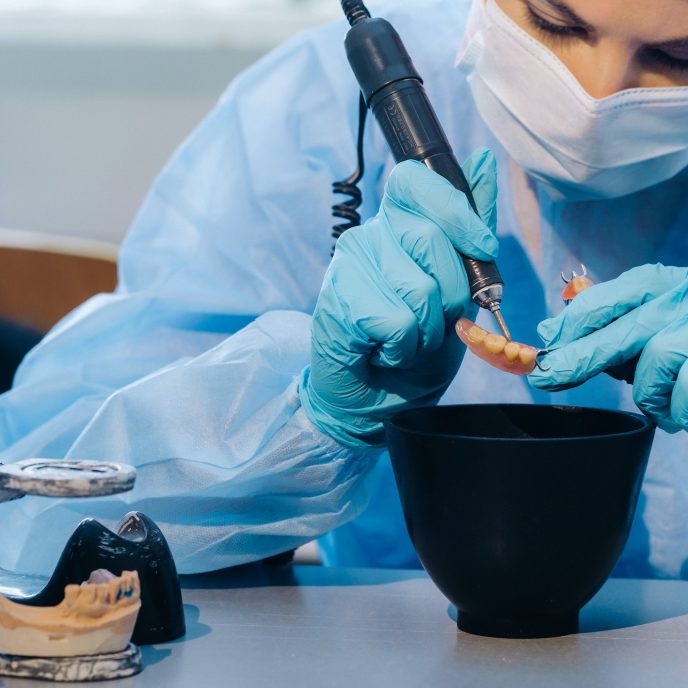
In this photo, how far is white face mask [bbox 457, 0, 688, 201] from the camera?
0.81m

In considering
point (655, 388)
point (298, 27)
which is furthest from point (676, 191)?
point (298, 27)

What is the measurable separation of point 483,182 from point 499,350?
5.8 inches

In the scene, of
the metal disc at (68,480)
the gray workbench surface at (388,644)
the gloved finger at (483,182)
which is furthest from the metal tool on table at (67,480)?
the gloved finger at (483,182)

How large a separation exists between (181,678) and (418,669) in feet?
0.38

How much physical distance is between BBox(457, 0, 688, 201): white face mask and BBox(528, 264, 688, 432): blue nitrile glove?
0.19 m

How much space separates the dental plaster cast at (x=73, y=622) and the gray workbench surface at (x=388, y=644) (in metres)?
0.02

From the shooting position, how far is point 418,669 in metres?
0.54

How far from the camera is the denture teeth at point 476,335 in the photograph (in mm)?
640

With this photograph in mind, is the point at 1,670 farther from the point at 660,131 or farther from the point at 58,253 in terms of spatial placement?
the point at 58,253

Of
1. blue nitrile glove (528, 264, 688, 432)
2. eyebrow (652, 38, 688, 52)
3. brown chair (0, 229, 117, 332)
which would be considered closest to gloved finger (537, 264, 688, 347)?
blue nitrile glove (528, 264, 688, 432)

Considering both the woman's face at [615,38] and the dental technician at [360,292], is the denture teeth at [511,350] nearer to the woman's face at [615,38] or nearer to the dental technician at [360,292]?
the dental technician at [360,292]

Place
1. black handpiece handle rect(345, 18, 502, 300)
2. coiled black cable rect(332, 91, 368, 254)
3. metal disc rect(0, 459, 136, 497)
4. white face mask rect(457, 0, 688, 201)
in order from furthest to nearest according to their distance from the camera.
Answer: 1. coiled black cable rect(332, 91, 368, 254)
2. white face mask rect(457, 0, 688, 201)
3. black handpiece handle rect(345, 18, 502, 300)
4. metal disc rect(0, 459, 136, 497)

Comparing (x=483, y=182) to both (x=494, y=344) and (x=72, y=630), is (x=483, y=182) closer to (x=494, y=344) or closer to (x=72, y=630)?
(x=494, y=344)

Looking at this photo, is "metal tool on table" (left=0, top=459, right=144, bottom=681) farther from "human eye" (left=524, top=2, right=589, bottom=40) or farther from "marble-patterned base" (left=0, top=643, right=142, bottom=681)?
"human eye" (left=524, top=2, right=589, bottom=40)
